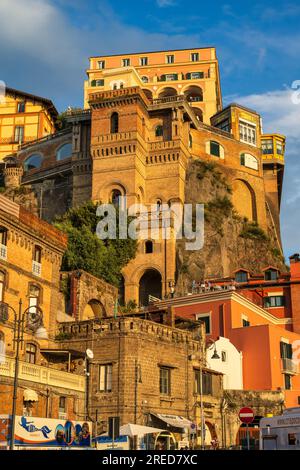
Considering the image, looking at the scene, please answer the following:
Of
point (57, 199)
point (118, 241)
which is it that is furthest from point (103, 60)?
point (118, 241)

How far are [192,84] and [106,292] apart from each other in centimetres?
6030

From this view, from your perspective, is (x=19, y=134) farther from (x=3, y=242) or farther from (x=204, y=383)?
(x=204, y=383)

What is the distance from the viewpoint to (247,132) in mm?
89250

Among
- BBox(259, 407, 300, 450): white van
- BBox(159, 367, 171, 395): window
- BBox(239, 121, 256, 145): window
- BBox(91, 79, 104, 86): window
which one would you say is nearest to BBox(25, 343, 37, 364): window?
BBox(159, 367, 171, 395): window

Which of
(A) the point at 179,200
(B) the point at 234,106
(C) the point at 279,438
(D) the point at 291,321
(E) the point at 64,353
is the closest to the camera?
(C) the point at 279,438

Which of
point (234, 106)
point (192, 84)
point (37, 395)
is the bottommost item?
point (37, 395)

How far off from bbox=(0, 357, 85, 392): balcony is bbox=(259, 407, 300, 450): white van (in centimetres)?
1394

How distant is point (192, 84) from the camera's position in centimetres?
10144

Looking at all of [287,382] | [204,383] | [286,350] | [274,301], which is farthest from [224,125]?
[204,383]

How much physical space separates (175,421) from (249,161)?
5467cm

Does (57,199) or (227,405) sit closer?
(227,405)

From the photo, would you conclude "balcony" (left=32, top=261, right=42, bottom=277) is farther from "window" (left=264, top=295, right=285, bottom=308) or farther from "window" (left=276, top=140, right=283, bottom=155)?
"window" (left=276, top=140, right=283, bottom=155)

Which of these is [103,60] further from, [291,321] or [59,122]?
[291,321]

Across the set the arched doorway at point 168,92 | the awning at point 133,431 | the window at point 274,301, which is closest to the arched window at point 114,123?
the window at point 274,301
